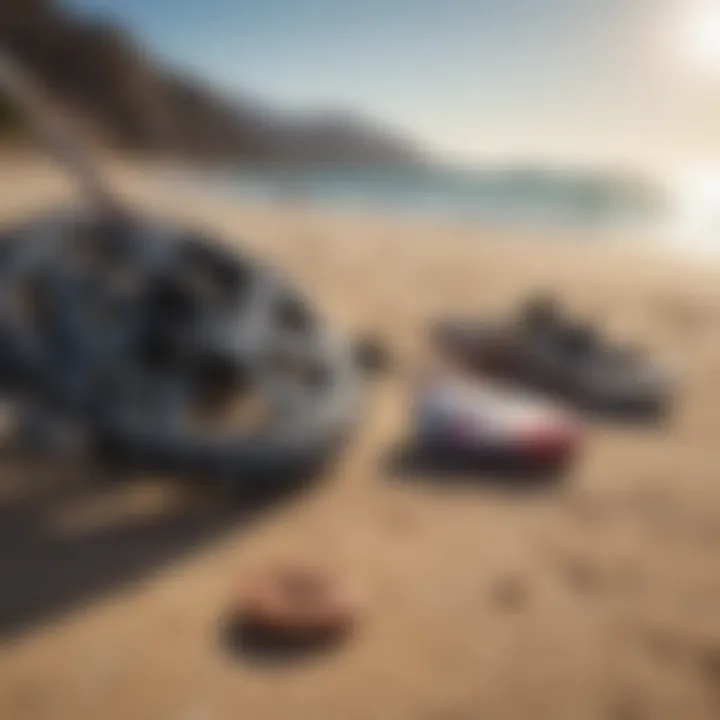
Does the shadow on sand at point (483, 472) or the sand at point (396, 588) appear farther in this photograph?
the shadow on sand at point (483, 472)

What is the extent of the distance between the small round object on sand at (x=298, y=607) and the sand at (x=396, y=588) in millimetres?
25

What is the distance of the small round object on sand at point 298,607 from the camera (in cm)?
94

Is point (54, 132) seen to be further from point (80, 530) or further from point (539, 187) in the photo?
point (539, 187)

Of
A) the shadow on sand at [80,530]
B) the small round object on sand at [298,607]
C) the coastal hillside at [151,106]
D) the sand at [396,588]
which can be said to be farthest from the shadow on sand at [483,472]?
the coastal hillside at [151,106]

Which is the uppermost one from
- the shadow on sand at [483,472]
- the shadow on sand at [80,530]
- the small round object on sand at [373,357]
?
the small round object on sand at [373,357]

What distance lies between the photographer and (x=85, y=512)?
3.90 feet

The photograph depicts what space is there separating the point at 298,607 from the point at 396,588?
0.13 metres

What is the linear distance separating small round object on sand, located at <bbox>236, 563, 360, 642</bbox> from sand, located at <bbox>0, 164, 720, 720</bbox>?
0.03 m

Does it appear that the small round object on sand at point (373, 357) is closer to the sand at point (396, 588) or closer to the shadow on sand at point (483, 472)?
the sand at point (396, 588)

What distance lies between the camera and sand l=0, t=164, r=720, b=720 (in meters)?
0.85

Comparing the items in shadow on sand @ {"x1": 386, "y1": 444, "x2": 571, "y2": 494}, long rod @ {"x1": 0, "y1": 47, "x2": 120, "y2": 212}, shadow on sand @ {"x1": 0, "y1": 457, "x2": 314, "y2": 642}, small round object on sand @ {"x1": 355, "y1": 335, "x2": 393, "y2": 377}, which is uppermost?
long rod @ {"x1": 0, "y1": 47, "x2": 120, "y2": 212}

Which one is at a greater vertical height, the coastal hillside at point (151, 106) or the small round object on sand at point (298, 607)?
the coastal hillside at point (151, 106)

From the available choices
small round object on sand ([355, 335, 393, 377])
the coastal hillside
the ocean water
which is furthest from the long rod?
small round object on sand ([355, 335, 393, 377])

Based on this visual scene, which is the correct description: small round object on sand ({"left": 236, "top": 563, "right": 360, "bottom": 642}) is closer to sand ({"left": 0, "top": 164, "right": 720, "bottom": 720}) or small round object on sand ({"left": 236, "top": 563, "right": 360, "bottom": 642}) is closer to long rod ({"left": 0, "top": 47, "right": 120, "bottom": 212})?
sand ({"left": 0, "top": 164, "right": 720, "bottom": 720})
